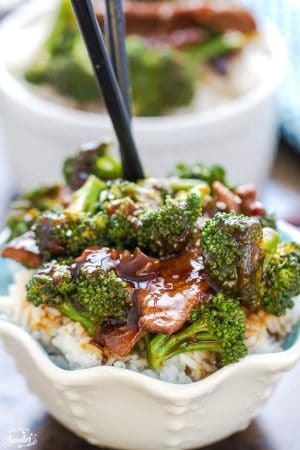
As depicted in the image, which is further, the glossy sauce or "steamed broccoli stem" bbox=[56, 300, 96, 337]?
"steamed broccoli stem" bbox=[56, 300, 96, 337]

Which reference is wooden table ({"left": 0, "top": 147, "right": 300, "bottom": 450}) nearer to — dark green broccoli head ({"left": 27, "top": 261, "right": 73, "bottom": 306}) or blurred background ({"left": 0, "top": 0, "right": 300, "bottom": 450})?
dark green broccoli head ({"left": 27, "top": 261, "right": 73, "bottom": 306})

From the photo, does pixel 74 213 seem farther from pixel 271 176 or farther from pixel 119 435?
pixel 271 176

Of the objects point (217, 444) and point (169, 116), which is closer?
point (217, 444)

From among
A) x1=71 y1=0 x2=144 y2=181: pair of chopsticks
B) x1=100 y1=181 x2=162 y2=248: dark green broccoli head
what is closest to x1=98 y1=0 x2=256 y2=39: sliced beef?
x1=71 y1=0 x2=144 y2=181: pair of chopsticks

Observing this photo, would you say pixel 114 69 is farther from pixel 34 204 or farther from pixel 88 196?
pixel 34 204

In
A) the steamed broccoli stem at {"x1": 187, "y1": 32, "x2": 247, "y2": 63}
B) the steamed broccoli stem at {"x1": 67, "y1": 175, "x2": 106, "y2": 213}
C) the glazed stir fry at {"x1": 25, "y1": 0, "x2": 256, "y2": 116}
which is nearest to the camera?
the steamed broccoli stem at {"x1": 67, "y1": 175, "x2": 106, "y2": 213}

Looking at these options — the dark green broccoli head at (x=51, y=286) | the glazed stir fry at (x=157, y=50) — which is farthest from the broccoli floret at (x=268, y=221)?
the glazed stir fry at (x=157, y=50)

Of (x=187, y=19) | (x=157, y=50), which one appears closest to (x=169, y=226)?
(x=157, y=50)
